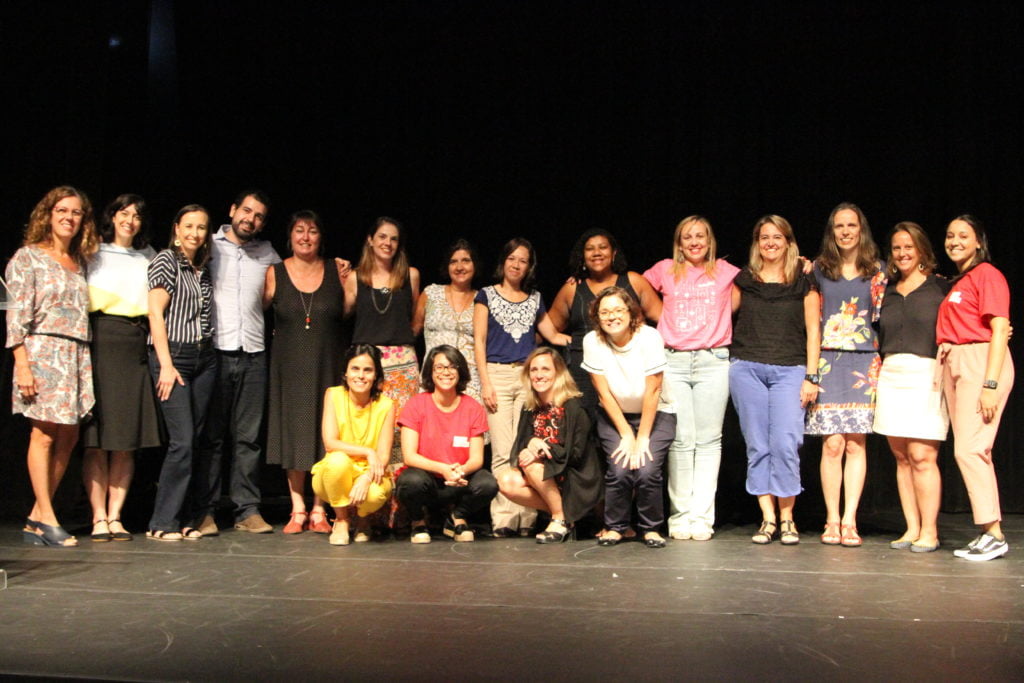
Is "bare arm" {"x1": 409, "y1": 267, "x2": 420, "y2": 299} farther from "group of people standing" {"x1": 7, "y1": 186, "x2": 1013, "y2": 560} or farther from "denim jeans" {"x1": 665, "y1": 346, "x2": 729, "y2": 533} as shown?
"denim jeans" {"x1": 665, "y1": 346, "x2": 729, "y2": 533}

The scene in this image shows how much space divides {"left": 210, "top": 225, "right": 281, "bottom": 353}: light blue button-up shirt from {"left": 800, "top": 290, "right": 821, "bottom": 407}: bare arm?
2.37 metres

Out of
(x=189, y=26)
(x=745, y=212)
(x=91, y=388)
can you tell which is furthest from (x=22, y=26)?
(x=745, y=212)

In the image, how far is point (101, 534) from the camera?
14.0 feet

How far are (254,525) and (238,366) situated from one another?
28.1 inches

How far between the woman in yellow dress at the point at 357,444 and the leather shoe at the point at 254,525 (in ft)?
1.27

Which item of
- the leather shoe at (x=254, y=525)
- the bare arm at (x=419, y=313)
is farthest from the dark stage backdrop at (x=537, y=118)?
the leather shoe at (x=254, y=525)

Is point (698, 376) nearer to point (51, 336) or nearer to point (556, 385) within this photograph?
point (556, 385)

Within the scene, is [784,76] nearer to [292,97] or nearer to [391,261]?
[391,261]

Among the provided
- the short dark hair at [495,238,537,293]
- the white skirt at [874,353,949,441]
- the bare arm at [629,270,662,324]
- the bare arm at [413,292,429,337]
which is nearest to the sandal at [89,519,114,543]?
the bare arm at [413,292,429,337]

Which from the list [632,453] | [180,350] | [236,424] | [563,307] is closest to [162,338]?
[180,350]

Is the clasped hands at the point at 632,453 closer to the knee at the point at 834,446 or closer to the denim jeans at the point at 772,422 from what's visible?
the denim jeans at the point at 772,422

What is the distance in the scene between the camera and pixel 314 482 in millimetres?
4238

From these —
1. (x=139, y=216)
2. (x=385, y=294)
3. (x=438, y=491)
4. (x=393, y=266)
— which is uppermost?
(x=139, y=216)

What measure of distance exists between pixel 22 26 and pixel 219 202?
1.28m
